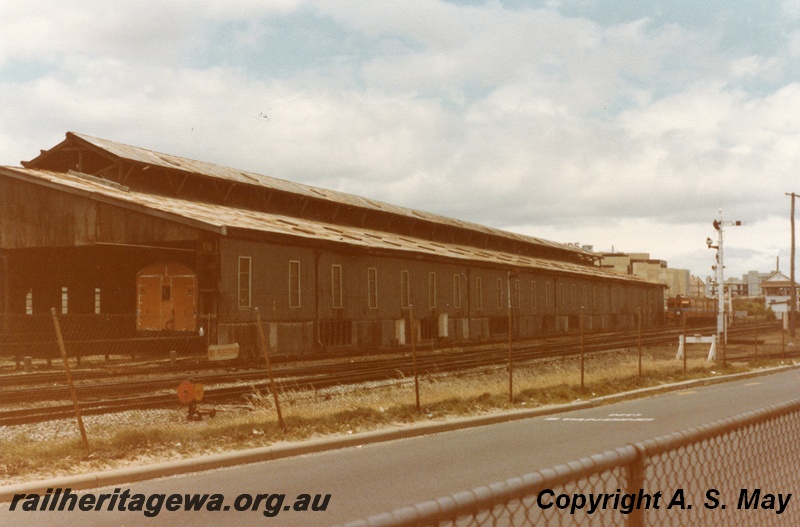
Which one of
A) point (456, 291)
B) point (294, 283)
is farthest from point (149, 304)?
point (456, 291)

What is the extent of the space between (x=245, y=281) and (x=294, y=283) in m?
3.27

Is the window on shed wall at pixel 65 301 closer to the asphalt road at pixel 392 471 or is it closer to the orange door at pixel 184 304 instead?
the orange door at pixel 184 304

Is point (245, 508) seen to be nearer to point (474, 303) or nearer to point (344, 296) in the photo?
point (344, 296)

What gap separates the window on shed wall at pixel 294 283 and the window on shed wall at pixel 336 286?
2.50 meters

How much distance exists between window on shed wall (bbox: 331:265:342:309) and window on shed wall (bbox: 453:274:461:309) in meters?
11.5

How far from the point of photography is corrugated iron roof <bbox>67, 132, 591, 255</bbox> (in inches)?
1446

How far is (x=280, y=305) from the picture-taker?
110ft

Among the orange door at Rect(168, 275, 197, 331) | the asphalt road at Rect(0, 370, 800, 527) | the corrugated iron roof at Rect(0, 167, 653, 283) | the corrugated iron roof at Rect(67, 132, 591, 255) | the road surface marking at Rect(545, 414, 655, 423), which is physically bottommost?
the road surface marking at Rect(545, 414, 655, 423)

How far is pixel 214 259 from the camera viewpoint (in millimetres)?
30359

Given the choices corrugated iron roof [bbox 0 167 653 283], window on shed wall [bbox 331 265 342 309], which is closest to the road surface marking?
corrugated iron roof [bbox 0 167 653 283]

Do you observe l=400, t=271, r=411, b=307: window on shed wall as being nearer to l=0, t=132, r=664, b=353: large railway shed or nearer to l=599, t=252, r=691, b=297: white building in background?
l=0, t=132, r=664, b=353: large railway shed

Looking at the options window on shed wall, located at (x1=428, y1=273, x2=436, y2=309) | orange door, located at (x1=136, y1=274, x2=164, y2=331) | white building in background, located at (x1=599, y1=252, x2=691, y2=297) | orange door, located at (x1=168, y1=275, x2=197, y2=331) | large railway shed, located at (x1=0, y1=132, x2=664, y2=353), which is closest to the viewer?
large railway shed, located at (x1=0, y1=132, x2=664, y2=353)

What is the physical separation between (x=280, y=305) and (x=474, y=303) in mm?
18643

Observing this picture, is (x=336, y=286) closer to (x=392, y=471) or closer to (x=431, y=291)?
(x=431, y=291)
